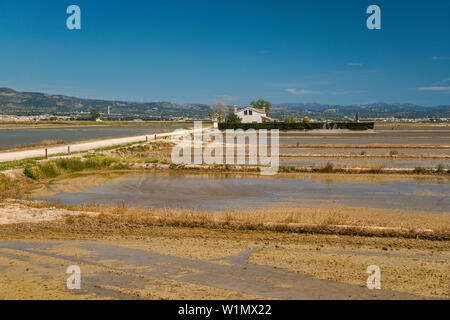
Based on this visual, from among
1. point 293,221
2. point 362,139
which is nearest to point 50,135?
point 362,139

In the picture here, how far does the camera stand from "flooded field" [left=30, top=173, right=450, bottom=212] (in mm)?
16734

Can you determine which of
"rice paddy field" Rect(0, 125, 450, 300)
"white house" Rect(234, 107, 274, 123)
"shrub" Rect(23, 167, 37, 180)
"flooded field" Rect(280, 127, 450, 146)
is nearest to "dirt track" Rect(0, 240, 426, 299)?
"rice paddy field" Rect(0, 125, 450, 300)

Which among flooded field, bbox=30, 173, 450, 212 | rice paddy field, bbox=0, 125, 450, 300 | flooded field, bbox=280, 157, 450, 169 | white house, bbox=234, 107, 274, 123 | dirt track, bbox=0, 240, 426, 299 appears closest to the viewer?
dirt track, bbox=0, 240, 426, 299

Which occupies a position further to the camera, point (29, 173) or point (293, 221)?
point (29, 173)

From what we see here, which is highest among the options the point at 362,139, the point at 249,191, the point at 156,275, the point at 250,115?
the point at 250,115

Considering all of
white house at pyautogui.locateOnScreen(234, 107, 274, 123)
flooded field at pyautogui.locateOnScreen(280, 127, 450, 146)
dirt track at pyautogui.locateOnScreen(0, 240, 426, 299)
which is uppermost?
white house at pyautogui.locateOnScreen(234, 107, 274, 123)

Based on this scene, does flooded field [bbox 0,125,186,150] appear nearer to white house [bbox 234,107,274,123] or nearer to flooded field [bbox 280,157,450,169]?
white house [bbox 234,107,274,123]

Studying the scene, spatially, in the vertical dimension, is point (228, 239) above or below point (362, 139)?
below

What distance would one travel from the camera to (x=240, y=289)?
26.6 feet

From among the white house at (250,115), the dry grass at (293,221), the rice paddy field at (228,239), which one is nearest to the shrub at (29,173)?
the rice paddy field at (228,239)

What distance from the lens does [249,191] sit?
1969 centimetres

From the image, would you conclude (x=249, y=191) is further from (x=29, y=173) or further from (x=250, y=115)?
(x=250, y=115)

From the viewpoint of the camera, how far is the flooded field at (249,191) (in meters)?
16.7

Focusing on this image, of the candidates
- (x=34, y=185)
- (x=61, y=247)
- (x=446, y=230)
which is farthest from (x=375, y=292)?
(x=34, y=185)
